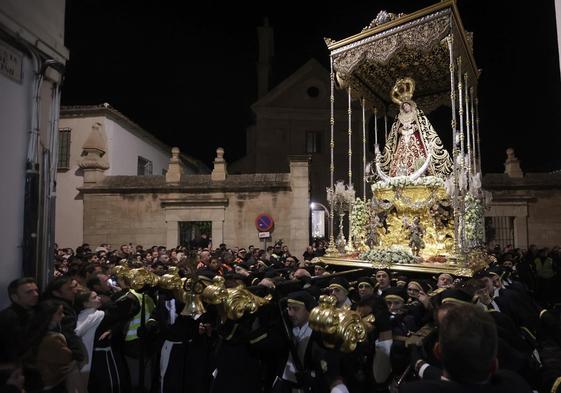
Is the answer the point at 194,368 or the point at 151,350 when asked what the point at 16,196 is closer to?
the point at 151,350

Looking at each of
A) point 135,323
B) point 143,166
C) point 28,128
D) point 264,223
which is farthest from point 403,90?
point 143,166

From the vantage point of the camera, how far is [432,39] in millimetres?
8914

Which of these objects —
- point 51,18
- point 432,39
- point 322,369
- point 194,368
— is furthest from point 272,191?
point 322,369

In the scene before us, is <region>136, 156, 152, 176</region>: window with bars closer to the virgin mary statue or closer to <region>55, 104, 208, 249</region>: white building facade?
<region>55, 104, 208, 249</region>: white building facade

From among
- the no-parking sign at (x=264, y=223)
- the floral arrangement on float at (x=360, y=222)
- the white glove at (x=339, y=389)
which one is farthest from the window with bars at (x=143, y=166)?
the white glove at (x=339, y=389)

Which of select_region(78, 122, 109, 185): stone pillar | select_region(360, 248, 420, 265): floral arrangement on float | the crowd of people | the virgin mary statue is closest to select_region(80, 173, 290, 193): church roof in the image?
select_region(78, 122, 109, 185): stone pillar

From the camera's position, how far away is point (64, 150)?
60.0 feet

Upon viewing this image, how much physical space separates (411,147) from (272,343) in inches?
311

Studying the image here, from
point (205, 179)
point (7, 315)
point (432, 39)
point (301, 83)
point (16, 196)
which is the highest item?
point (301, 83)

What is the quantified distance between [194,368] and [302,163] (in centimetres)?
1074

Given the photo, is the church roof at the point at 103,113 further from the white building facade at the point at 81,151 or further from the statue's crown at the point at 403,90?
the statue's crown at the point at 403,90

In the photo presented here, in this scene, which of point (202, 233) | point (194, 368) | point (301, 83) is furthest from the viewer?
point (301, 83)

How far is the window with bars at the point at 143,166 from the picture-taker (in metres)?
21.9

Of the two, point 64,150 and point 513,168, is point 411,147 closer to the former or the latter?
point 513,168
